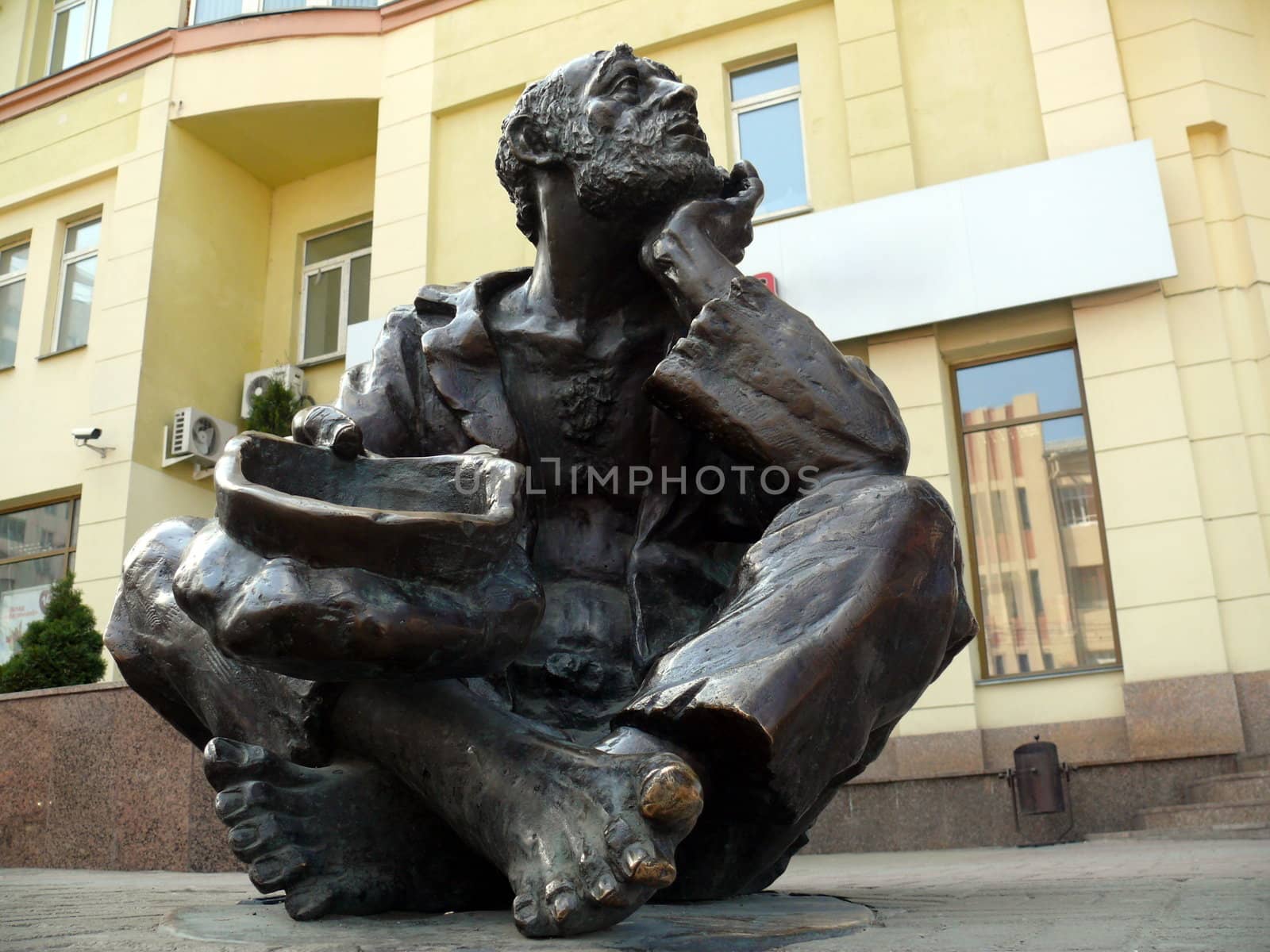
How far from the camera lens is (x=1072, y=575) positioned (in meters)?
8.61

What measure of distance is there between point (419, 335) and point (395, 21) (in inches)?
425

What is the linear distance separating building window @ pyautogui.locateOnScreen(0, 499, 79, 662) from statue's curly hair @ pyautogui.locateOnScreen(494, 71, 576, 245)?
10.9m

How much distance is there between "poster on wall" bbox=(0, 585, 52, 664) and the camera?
12.4 metres

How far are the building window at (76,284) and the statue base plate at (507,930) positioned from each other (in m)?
12.2

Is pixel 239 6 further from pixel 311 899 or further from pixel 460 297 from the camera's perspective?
pixel 311 899

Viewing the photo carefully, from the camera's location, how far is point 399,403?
7.67ft

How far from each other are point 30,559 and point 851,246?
874 centimetres

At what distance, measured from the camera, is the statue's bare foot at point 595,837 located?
4.48 feet

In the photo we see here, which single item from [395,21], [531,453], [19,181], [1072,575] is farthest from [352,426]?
[19,181]

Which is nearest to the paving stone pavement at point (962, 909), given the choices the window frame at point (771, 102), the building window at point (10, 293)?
the window frame at point (771, 102)

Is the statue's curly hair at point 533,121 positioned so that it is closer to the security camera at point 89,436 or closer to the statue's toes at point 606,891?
the statue's toes at point 606,891

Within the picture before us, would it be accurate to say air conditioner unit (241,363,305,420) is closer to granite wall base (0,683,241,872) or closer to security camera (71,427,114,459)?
security camera (71,427,114,459)

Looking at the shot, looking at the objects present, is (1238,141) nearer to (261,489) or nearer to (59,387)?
(261,489)

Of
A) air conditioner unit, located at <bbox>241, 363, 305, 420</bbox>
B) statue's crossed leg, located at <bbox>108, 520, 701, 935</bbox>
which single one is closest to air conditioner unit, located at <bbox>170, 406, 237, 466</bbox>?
air conditioner unit, located at <bbox>241, 363, 305, 420</bbox>
